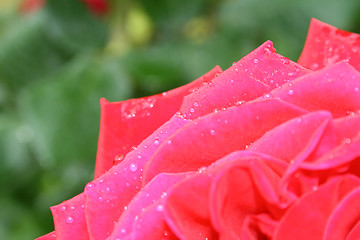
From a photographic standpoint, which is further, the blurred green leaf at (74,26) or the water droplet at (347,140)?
the blurred green leaf at (74,26)

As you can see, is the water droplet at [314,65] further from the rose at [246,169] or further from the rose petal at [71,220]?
the rose petal at [71,220]

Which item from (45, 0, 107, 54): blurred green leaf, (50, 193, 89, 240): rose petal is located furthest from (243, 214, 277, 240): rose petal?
(45, 0, 107, 54): blurred green leaf

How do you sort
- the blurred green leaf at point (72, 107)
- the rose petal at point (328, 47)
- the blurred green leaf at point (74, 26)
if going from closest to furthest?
the rose petal at point (328, 47)
the blurred green leaf at point (72, 107)
the blurred green leaf at point (74, 26)

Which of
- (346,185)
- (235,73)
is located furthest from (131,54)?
(346,185)

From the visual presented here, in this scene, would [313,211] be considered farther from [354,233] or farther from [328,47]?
[328,47]

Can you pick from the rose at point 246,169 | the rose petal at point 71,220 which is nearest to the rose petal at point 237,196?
the rose at point 246,169

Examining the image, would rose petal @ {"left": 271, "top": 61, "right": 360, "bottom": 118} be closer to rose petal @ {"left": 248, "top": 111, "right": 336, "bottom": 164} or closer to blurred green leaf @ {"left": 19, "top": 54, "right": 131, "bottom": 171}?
rose petal @ {"left": 248, "top": 111, "right": 336, "bottom": 164}
